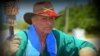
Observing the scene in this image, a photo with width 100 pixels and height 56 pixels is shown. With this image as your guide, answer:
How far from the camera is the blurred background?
5.08 metres

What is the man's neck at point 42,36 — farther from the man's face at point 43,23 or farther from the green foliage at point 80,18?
the green foliage at point 80,18

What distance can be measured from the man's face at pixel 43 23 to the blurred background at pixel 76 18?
89mm

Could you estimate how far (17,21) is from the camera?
509 centimetres

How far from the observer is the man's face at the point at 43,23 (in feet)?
16.8

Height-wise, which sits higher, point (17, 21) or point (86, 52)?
point (17, 21)

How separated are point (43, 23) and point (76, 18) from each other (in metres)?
0.55

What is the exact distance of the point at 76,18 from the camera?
202 inches

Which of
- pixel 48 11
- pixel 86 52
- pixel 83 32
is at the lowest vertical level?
pixel 86 52

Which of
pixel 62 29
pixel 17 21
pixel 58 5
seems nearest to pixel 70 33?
pixel 62 29

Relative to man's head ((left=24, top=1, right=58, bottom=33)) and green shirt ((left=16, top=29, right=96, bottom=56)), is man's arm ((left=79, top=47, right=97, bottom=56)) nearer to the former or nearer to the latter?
green shirt ((left=16, top=29, right=96, bottom=56))

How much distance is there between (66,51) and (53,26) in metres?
0.47

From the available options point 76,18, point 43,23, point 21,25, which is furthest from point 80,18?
point 21,25

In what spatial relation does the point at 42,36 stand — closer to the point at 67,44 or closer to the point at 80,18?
the point at 67,44

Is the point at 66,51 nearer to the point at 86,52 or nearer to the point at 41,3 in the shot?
the point at 86,52
